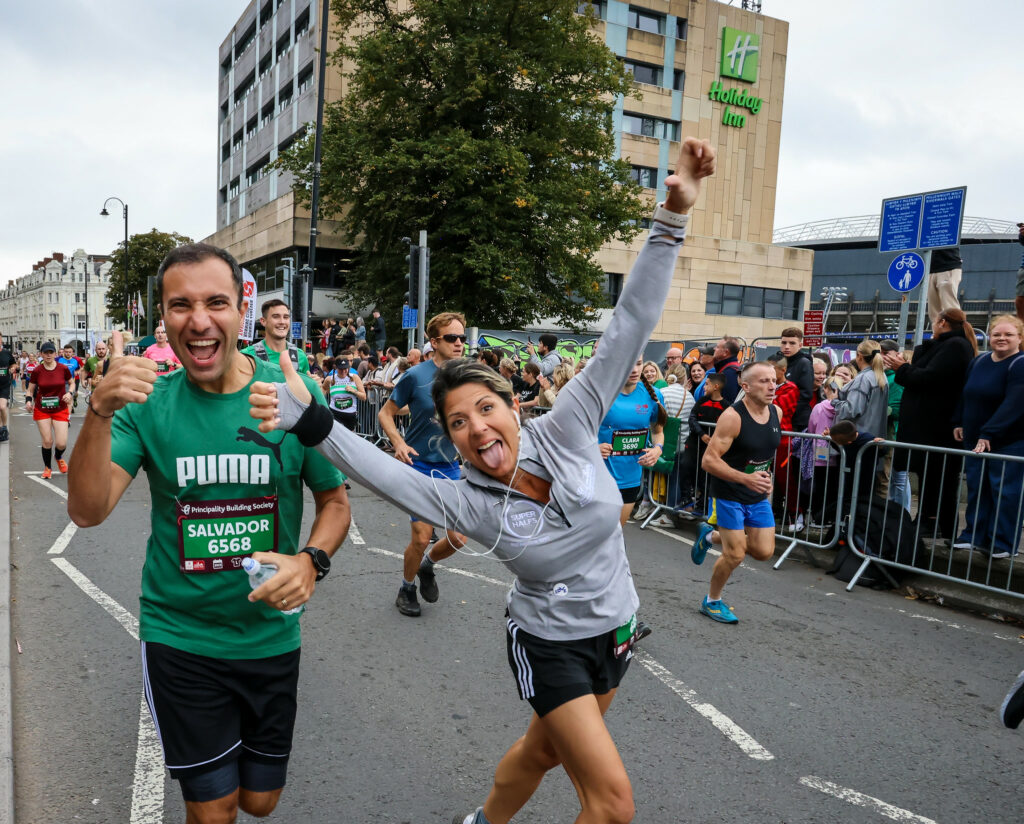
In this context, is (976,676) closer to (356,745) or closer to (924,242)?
(356,745)

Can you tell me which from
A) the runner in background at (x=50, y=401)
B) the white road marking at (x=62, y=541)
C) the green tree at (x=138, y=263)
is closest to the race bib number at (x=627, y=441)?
the white road marking at (x=62, y=541)

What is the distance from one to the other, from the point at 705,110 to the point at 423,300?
33963 mm

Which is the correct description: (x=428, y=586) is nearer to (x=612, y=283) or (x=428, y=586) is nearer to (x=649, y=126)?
(x=612, y=283)

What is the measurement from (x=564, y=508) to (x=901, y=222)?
8774 millimetres

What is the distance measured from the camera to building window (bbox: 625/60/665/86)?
4104cm

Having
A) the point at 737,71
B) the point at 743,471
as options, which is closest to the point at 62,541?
the point at 743,471

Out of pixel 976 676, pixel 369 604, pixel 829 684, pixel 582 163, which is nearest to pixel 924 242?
pixel 976 676

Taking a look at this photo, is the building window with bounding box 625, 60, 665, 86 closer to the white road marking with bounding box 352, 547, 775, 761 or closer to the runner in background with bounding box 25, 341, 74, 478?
the runner in background with bounding box 25, 341, 74, 478

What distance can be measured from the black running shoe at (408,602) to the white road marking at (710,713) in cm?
160

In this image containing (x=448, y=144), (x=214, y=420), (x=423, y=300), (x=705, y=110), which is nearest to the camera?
(x=214, y=420)

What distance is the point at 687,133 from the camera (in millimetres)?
42125

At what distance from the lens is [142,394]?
5.85 ft

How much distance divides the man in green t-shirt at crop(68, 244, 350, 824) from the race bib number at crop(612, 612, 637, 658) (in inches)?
35.6

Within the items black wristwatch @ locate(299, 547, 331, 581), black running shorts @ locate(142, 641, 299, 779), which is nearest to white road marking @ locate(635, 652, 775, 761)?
black running shorts @ locate(142, 641, 299, 779)
